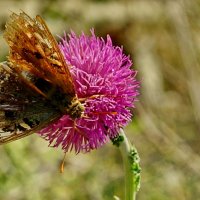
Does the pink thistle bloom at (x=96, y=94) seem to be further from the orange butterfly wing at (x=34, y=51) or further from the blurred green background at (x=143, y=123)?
the blurred green background at (x=143, y=123)

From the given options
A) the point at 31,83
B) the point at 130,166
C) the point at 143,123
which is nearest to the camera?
the point at 31,83

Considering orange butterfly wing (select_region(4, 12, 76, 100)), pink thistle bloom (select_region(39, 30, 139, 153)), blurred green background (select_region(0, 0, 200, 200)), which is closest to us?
orange butterfly wing (select_region(4, 12, 76, 100))

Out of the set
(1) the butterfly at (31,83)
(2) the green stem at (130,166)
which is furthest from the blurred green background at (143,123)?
(1) the butterfly at (31,83)

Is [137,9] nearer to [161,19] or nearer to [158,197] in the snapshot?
[161,19]

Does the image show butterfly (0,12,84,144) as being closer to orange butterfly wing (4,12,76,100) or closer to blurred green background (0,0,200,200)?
orange butterfly wing (4,12,76,100)

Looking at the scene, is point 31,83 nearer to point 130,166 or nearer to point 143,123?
point 130,166

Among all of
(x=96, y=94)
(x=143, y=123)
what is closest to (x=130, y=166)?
(x=96, y=94)

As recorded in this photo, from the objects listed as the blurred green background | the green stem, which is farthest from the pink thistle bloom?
the blurred green background
